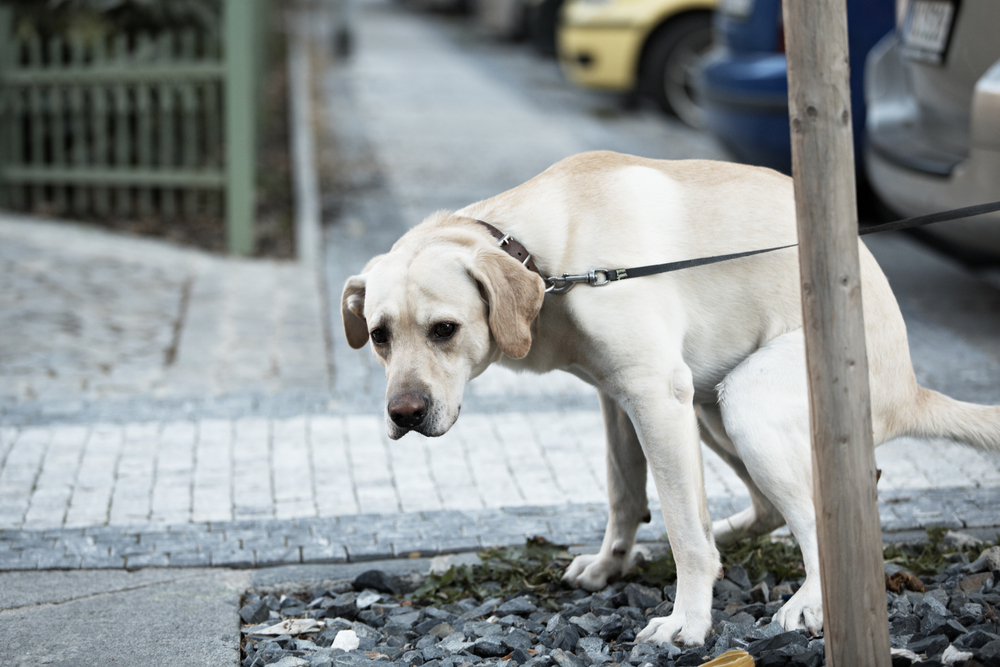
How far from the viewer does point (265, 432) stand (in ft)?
15.3

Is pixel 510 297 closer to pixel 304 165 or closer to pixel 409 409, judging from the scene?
pixel 409 409

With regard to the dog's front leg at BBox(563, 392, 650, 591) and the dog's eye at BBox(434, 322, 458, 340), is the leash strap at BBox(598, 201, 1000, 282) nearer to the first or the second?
the dog's eye at BBox(434, 322, 458, 340)

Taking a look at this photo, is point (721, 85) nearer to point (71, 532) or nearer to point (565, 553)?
point (565, 553)

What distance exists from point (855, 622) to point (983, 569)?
1048 mm

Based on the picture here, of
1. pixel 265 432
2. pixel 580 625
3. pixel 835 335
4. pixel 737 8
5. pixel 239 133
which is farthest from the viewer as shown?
pixel 239 133

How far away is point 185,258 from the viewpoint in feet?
24.2

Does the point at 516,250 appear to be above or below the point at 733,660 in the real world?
above

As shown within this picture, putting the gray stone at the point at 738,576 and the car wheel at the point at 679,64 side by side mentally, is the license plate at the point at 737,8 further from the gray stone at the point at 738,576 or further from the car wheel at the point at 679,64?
the gray stone at the point at 738,576

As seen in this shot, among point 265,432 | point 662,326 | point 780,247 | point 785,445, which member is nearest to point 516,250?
point 662,326

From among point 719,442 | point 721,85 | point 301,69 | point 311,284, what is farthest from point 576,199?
point 301,69

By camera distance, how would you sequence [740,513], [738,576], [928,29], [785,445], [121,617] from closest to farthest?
[785,445], [121,617], [738,576], [740,513], [928,29]

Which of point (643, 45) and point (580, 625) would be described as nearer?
point (580, 625)

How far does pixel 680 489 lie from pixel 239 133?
18.6 feet

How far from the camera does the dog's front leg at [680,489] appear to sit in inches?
110
